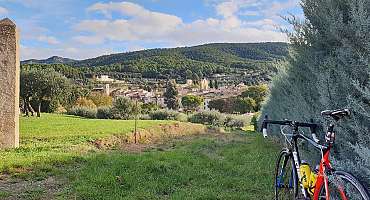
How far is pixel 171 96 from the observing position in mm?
42000

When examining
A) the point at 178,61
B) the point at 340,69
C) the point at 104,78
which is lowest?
the point at 340,69

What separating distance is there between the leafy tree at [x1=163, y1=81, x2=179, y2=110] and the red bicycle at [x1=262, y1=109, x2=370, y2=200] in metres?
37.5

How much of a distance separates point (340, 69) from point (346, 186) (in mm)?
1444

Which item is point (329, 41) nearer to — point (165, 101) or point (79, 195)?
point (79, 195)

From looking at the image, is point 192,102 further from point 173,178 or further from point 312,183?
point 312,183

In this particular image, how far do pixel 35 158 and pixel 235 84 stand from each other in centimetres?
4411

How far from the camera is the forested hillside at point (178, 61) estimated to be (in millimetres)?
49506

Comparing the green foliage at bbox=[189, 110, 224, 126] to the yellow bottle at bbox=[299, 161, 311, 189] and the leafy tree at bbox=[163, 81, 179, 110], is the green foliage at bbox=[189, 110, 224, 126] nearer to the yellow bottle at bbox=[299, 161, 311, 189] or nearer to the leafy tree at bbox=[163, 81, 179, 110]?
the leafy tree at bbox=[163, 81, 179, 110]

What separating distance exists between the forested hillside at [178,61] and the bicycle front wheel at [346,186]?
4580 centimetres

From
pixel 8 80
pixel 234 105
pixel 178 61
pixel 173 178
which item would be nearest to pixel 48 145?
pixel 8 80

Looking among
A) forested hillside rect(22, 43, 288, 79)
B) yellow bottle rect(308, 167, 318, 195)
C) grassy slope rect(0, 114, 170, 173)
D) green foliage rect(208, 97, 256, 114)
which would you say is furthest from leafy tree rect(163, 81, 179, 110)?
yellow bottle rect(308, 167, 318, 195)

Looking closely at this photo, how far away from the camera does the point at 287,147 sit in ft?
12.9

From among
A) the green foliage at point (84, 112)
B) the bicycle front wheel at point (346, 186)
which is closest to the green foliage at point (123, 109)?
the green foliage at point (84, 112)

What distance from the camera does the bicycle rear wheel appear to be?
3.77 m
